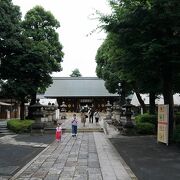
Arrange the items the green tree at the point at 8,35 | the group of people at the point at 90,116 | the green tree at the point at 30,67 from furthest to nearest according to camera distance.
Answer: the group of people at the point at 90,116 → the green tree at the point at 30,67 → the green tree at the point at 8,35

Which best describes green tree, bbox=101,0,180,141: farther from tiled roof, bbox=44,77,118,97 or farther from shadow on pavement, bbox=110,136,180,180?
tiled roof, bbox=44,77,118,97

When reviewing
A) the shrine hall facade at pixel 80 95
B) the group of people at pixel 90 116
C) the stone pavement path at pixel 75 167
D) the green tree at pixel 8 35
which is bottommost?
the stone pavement path at pixel 75 167

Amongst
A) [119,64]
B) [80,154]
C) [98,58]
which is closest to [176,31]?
[119,64]

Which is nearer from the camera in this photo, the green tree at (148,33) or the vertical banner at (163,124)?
the green tree at (148,33)

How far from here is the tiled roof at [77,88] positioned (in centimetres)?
8412

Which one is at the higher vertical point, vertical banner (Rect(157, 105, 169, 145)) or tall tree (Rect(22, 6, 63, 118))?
tall tree (Rect(22, 6, 63, 118))

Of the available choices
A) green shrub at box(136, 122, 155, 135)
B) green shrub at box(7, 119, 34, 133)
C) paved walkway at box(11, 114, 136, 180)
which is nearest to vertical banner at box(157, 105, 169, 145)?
paved walkway at box(11, 114, 136, 180)

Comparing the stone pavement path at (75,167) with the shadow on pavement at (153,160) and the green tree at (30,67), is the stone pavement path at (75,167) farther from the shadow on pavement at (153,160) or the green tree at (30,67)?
the green tree at (30,67)

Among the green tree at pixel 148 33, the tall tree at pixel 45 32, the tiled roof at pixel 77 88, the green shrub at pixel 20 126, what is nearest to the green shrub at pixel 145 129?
the green tree at pixel 148 33

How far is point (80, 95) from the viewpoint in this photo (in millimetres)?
83938

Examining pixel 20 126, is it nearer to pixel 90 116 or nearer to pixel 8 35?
pixel 8 35

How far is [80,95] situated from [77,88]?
4136mm

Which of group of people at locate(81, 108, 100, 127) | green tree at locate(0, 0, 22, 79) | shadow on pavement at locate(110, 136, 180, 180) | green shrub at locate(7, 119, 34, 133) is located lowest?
shadow on pavement at locate(110, 136, 180, 180)

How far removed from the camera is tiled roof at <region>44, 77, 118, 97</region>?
84.1m
